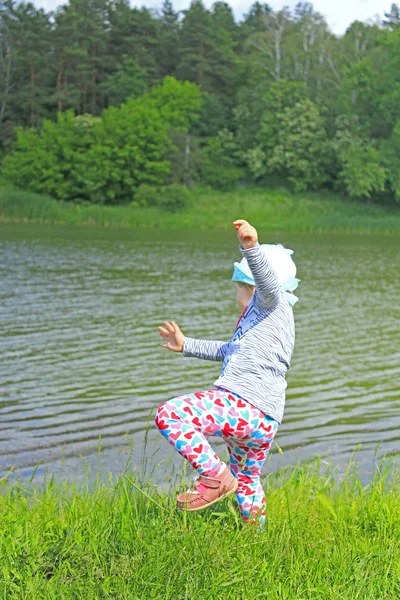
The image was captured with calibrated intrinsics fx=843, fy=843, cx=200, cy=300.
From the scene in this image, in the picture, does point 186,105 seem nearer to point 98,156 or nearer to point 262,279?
point 98,156

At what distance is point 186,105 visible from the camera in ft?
171

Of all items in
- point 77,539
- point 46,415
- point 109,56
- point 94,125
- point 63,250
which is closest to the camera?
point 77,539

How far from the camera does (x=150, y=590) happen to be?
2.80 m

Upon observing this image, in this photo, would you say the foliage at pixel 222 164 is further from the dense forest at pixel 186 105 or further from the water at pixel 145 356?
the water at pixel 145 356

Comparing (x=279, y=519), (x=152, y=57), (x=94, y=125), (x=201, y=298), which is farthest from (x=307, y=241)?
(x=152, y=57)

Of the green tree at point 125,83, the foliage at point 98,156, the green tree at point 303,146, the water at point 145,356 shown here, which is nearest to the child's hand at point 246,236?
the water at point 145,356

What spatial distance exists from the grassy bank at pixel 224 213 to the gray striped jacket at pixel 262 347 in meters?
33.9

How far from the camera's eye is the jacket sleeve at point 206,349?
369 centimetres

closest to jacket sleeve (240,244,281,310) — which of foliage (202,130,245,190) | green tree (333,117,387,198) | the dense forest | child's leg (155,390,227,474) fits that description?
child's leg (155,390,227,474)

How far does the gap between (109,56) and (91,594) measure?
60678 millimetres

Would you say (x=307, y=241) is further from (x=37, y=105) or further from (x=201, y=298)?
(x=37, y=105)

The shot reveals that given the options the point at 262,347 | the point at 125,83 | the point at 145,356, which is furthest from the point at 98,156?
the point at 262,347

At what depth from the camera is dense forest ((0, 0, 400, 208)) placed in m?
46.2

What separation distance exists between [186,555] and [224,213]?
1573 inches
